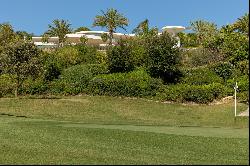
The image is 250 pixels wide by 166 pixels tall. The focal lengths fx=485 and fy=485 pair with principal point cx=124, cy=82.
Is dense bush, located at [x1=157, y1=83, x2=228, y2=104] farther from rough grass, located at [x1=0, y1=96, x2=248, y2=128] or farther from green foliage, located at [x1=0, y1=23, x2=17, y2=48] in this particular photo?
green foliage, located at [x1=0, y1=23, x2=17, y2=48]

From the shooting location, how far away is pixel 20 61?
45.2 meters

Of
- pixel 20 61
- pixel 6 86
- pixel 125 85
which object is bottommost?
pixel 6 86

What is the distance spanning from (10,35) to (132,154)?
52.8m

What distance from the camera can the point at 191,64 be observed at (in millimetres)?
61625

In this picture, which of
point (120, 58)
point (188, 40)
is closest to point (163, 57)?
point (120, 58)

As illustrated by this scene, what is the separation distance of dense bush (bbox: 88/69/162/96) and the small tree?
21.0 feet

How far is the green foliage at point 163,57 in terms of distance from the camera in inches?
1932

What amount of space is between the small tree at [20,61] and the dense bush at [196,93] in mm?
12153

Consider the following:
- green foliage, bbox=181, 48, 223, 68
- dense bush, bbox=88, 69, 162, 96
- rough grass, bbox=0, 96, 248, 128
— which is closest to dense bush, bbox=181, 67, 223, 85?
dense bush, bbox=88, 69, 162, 96

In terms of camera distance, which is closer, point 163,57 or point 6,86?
point 6,86

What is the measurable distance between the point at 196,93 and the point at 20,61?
16.6 m

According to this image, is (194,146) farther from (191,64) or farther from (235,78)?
(191,64)

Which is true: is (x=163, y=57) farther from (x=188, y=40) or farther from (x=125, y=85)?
(x=188, y=40)

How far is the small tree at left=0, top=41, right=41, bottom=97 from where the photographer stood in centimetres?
4484
